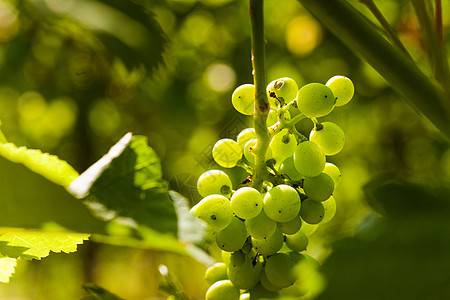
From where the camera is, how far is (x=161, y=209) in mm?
251

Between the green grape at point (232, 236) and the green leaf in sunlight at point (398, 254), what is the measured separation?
21cm

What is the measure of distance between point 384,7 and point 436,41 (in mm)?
1719

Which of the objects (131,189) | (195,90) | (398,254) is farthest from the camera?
(195,90)

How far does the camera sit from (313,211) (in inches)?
16.0

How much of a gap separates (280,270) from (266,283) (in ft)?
0.09

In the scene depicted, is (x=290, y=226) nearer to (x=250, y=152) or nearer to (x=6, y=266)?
(x=250, y=152)

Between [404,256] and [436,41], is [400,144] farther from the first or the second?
[404,256]

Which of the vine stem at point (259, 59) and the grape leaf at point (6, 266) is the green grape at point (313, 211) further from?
the grape leaf at point (6, 266)

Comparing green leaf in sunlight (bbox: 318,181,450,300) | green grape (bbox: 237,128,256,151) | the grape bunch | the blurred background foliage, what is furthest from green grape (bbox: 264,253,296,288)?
the blurred background foliage

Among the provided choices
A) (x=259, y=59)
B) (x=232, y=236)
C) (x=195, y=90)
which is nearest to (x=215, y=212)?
(x=232, y=236)

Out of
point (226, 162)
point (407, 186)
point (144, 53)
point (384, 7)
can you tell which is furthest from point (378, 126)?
point (407, 186)

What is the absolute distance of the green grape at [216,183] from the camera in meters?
0.43

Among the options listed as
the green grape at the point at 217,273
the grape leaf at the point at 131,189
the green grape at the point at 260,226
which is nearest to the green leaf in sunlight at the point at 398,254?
the grape leaf at the point at 131,189

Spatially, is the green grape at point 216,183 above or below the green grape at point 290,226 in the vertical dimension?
above
